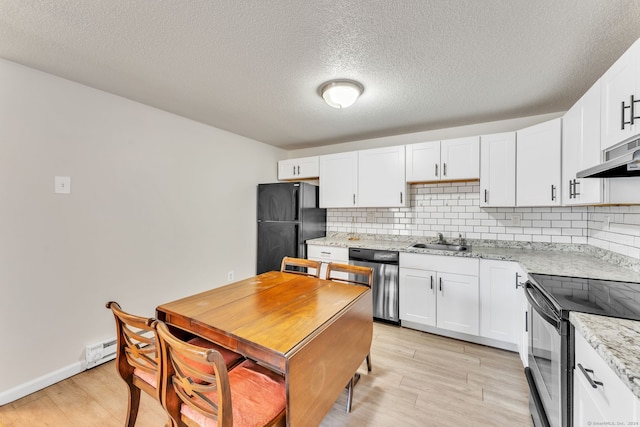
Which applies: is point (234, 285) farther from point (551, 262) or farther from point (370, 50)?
point (551, 262)

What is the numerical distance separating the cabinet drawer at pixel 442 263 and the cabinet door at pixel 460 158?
3.00 ft

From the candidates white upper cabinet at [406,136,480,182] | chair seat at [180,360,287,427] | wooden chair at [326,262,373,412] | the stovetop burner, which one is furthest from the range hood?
chair seat at [180,360,287,427]

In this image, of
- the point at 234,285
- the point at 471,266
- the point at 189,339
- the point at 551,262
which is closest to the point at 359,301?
the point at 234,285

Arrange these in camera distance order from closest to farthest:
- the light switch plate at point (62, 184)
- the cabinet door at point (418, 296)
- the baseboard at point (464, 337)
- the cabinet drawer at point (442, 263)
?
the light switch plate at point (62, 184), the baseboard at point (464, 337), the cabinet drawer at point (442, 263), the cabinet door at point (418, 296)

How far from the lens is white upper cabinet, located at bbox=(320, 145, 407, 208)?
3342 mm

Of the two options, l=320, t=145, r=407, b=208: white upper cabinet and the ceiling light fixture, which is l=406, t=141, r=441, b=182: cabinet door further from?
the ceiling light fixture

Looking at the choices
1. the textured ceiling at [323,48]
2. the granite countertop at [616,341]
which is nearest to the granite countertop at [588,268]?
the granite countertop at [616,341]

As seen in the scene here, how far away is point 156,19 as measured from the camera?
1.49m

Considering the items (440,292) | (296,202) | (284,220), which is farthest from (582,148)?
(284,220)

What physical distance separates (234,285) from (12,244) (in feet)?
5.17

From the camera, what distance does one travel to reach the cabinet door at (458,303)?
2650 mm

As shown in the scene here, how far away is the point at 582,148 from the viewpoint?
1.95 metres

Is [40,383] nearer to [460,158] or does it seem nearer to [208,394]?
[208,394]

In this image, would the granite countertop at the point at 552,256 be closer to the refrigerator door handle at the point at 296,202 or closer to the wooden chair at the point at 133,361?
the refrigerator door handle at the point at 296,202
